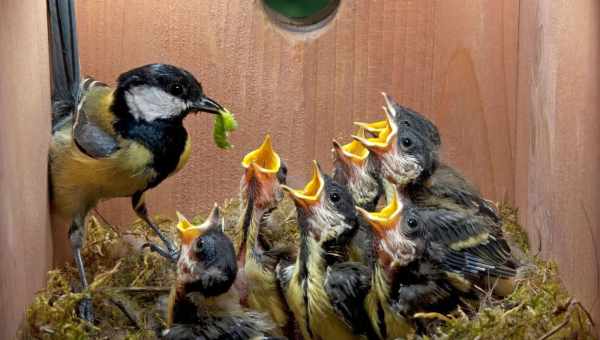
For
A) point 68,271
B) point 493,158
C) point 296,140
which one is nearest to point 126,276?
point 68,271

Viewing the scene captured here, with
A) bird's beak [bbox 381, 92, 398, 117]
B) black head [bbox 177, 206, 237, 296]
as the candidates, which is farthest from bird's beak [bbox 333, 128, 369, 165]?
black head [bbox 177, 206, 237, 296]

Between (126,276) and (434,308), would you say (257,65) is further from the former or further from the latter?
(434,308)

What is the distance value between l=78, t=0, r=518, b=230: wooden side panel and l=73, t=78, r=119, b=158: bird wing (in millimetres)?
319

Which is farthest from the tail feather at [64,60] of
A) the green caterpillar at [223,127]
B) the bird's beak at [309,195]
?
the bird's beak at [309,195]

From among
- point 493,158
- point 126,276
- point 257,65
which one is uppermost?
point 257,65

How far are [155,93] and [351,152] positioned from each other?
Result: 63cm

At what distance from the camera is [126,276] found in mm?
2906

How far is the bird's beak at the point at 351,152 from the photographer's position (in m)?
2.98

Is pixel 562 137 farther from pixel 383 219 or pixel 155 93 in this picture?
pixel 155 93

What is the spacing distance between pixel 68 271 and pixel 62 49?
60cm

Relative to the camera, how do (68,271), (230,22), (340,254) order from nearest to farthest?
(340,254) < (68,271) < (230,22)

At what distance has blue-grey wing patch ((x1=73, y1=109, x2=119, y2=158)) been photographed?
276 cm

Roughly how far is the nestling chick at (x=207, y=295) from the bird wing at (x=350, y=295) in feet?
0.58

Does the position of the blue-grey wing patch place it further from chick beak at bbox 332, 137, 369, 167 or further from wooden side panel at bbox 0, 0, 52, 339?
chick beak at bbox 332, 137, 369, 167
